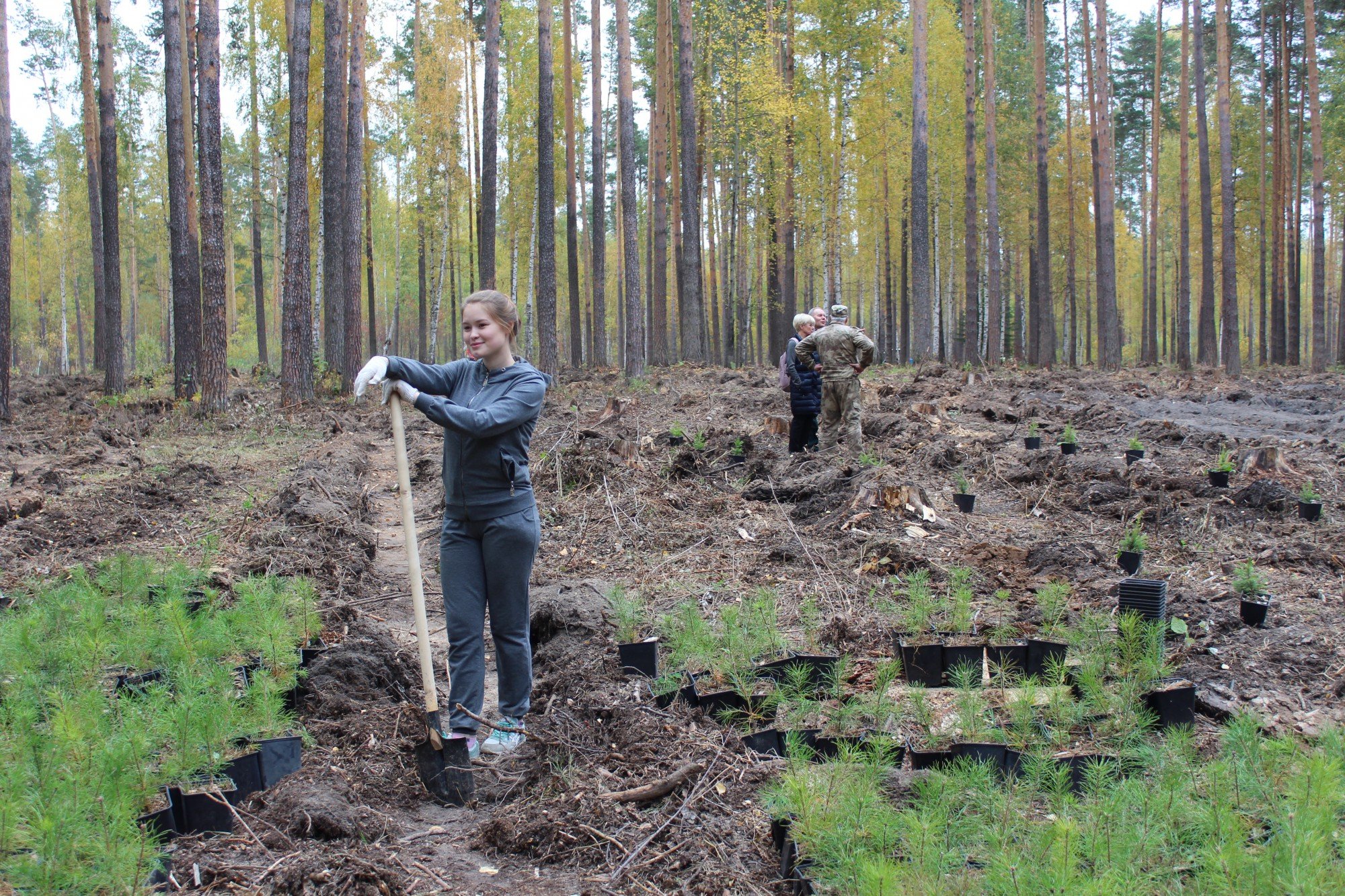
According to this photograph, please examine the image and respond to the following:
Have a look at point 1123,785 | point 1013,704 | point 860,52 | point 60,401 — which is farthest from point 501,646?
point 860,52

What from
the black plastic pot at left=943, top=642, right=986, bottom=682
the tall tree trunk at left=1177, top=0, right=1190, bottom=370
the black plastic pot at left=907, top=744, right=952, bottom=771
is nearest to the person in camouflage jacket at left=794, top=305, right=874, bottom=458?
the black plastic pot at left=943, top=642, right=986, bottom=682

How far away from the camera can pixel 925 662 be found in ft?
14.5

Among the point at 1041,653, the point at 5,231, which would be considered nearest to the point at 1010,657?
the point at 1041,653

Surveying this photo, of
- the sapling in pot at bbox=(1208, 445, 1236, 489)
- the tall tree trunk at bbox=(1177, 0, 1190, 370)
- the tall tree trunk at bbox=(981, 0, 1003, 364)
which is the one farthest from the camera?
the tall tree trunk at bbox=(1177, 0, 1190, 370)

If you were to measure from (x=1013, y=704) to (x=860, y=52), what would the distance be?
2458 centimetres

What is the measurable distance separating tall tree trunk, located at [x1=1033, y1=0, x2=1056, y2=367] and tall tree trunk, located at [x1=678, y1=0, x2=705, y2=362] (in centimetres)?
855

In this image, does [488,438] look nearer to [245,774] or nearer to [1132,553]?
[245,774]

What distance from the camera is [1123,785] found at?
274cm

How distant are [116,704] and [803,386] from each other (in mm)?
7156

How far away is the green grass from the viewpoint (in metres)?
2.31

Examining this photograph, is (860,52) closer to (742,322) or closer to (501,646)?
(742,322)

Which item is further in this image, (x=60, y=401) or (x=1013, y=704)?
(x=60, y=401)

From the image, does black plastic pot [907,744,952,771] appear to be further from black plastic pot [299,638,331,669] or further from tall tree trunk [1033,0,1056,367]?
tall tree trunk [1033,0,1056,367]

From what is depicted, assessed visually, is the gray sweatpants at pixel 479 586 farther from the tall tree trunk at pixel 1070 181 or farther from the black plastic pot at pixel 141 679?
the tall tree trunk at pixel 1070 181
